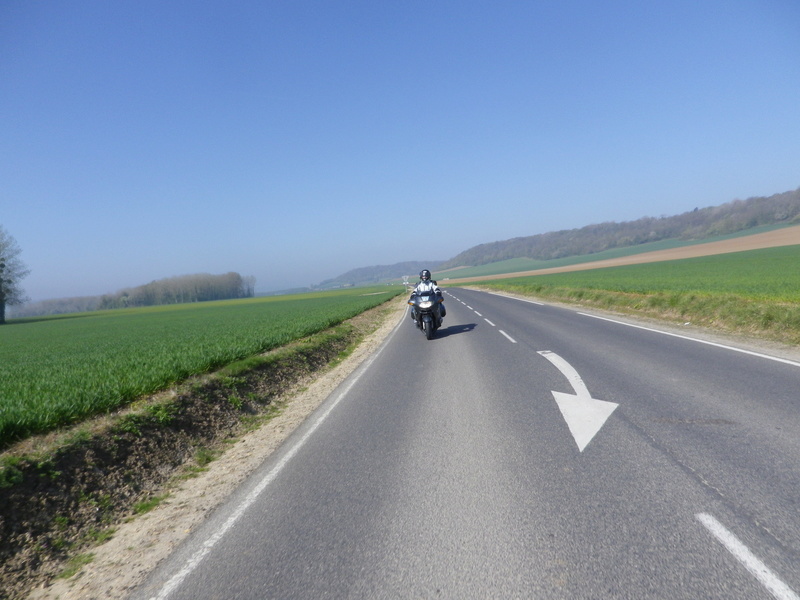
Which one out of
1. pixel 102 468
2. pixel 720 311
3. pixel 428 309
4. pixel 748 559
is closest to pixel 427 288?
pixel 428 309

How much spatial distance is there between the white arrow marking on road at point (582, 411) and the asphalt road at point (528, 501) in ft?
0.09

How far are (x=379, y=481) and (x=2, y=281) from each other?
294 ft

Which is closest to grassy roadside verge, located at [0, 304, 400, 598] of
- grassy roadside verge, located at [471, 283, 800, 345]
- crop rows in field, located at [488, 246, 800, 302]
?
grassy roadside verge, located at [471, 283, 800, 345]

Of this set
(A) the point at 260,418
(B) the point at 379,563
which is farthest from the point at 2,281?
(B) the point at 379,563

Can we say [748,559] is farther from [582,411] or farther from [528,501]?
[582,411]

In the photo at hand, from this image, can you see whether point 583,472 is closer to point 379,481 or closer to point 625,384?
point 379,481

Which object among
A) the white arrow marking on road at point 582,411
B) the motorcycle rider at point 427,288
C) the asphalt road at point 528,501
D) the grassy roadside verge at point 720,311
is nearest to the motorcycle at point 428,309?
the motorcycle rider at point 427,288

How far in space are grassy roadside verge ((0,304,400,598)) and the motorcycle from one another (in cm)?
674

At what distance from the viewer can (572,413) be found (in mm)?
5871

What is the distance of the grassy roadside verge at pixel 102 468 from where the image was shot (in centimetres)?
368

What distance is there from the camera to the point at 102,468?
195 inches

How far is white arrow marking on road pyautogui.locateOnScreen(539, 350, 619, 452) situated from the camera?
5098 millimetres

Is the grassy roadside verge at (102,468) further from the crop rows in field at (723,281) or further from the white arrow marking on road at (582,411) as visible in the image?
the crop rows in field at (723,281)

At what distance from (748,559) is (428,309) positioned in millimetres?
11718
